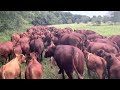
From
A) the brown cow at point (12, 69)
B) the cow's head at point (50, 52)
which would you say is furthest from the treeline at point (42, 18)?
the brown cow at point (12, 69)

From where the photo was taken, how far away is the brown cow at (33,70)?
3914mm

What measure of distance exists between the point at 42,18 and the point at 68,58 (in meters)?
0.69

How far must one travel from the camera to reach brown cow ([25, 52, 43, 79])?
391cm

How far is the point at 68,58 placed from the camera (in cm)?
418

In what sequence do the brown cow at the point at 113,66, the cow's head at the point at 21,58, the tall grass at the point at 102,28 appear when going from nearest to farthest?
1. the brown cow at the point at 113,66
2. the cow's head at the point at 21,58
3. the tall grass at the point at 102,28

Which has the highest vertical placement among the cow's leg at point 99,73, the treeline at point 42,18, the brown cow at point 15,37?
the treeline at point 42,18

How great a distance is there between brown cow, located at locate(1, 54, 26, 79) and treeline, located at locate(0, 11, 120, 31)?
20.0 inches

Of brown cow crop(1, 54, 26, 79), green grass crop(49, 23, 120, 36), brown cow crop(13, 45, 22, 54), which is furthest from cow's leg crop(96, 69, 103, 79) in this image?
brown cow crop(13, 45, 22, 54)

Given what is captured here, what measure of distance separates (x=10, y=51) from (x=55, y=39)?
68 centimetres

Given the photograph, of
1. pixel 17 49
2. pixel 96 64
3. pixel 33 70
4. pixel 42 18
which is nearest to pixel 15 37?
pixel 17 49

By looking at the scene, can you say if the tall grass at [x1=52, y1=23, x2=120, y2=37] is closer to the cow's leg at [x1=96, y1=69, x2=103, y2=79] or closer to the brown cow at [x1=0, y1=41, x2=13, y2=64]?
the cow's leg at [x1=96, y1=69, x2=103, y2=79]

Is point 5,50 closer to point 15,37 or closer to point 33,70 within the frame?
point 15,37

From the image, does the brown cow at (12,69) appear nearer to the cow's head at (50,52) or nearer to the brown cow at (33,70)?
the brown cow at (33,70)
